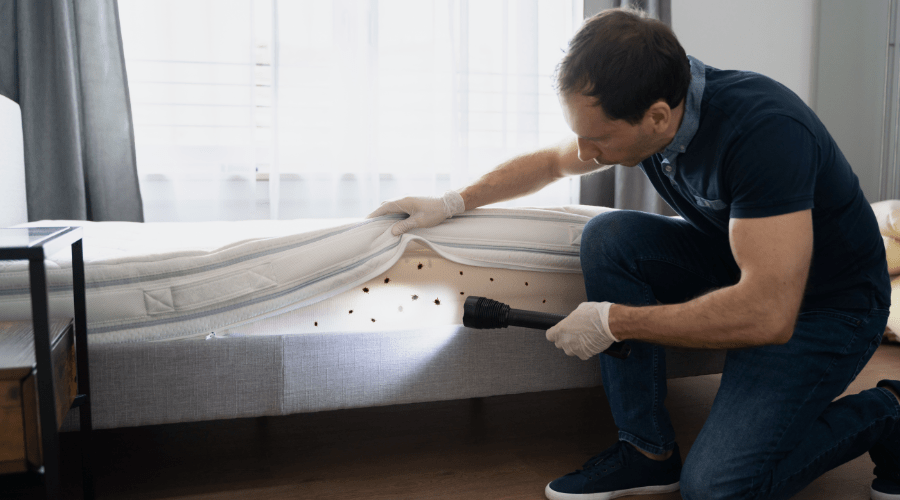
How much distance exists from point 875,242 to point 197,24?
2.22 metres

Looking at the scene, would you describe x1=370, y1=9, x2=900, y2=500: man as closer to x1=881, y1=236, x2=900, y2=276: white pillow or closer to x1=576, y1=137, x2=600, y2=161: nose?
x1=576, y1=137, x2=600, y2=161: nose

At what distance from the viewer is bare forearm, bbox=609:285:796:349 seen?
78cm

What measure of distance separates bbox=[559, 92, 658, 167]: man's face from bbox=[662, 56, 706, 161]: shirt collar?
0.11 feet

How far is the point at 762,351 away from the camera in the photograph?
35.1 inches

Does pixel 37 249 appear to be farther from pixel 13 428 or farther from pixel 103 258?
pixel 103 258

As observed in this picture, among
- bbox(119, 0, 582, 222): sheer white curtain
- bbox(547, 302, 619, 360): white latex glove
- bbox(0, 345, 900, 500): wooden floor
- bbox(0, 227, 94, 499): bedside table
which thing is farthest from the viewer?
bbox(119, 0, 582, 222): sheer white curtain

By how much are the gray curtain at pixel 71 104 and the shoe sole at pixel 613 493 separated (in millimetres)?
1790

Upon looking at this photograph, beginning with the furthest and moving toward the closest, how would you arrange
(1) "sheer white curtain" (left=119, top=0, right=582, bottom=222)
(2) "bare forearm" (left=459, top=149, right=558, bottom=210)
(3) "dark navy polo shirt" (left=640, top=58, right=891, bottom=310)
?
(1) "sheer white curtain" (left=119, top=0, right=582, bottom=222) → (2) "bare forearm" (left=459, top=149, right=558, bottom=210) → (3) "dark navy polo shirt" (left=640, top=58, right=891, bottom=310)

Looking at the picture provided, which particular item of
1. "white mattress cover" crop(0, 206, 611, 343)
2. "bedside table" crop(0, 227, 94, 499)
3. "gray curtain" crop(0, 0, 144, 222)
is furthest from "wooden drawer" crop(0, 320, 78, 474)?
"gray curtain" crop(0, 0, 144, 222)

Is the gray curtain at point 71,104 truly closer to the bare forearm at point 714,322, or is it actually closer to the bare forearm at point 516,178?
the bare forearm at point 516,178

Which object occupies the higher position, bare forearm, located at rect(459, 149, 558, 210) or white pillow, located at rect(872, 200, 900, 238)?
bare forearm, located at rect(459, 149, 558, 210)

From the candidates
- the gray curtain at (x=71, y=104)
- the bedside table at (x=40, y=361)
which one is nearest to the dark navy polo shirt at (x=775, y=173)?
the bedside table at (x=40, y=361)

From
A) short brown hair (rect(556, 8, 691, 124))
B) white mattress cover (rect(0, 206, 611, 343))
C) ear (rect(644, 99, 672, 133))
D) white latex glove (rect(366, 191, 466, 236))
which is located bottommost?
white mattress cover (rect(0, 206, 611, 343))

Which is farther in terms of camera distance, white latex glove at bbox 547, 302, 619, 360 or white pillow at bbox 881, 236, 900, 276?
white pillow at bbox 881, 236, 900, 276
